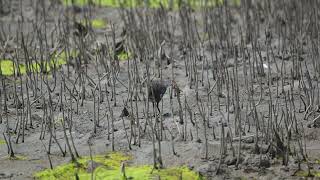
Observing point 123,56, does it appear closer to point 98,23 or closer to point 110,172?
point 98,23

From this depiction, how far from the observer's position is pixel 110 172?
2637 mm

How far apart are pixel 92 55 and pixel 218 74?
1.01 m

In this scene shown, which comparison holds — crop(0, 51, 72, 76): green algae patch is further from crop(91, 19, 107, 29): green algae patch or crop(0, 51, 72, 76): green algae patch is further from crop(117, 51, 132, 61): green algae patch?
crop(91, 19, 107, 29): green algae patch

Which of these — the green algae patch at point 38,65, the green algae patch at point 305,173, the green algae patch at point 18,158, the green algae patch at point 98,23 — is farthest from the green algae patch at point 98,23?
the green algae patch at point 305,173

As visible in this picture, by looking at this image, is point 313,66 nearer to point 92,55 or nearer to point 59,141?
point 92,55

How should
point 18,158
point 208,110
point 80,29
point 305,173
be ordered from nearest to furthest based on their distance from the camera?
point 305,173 < point 18,158 < point 208,110 < point 80,29

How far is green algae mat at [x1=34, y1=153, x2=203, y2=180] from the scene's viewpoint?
102 inches

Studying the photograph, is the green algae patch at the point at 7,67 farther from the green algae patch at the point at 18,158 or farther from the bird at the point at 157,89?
the green algae patch at the point at 18,158

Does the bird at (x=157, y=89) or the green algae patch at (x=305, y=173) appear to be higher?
the bird at (x=157, y=89)

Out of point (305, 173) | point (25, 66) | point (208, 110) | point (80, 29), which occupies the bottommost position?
point (305, 173)

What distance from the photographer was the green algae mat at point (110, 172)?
2590 millimetres

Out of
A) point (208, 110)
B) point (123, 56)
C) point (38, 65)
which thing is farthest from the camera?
point (123, 56)

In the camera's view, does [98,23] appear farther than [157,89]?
Yes

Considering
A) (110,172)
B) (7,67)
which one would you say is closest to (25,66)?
(7,67)
